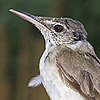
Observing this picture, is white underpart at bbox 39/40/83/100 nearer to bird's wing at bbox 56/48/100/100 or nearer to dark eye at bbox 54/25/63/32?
bird's wing at bbox 56/48/100/100

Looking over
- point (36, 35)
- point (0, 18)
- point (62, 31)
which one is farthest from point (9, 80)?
point (62, 31)

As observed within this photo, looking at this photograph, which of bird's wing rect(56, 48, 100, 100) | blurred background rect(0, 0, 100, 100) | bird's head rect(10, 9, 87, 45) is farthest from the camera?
blurred background rect(0, 0, 100, 100)

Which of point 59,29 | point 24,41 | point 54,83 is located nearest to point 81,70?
point 54,83

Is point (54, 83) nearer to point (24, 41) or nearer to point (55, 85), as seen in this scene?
point (55, 85)

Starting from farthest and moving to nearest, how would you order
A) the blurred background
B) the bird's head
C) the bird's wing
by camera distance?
the blurred background < the bird's head < the bird's wing

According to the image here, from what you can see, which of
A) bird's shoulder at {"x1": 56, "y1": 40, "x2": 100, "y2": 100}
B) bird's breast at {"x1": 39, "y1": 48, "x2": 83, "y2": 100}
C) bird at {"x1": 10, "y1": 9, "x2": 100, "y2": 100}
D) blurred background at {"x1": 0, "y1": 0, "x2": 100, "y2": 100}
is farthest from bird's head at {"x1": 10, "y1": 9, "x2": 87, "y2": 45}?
blurred background at {"x1": 0, "y1": 0, "x2": 100, "y2": 100}

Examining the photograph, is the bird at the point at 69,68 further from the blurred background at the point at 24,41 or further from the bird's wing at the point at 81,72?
the blurred background at the point at 24,41

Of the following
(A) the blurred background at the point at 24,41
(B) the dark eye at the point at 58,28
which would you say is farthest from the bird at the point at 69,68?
(A) the blurred background at the point at 24,41
